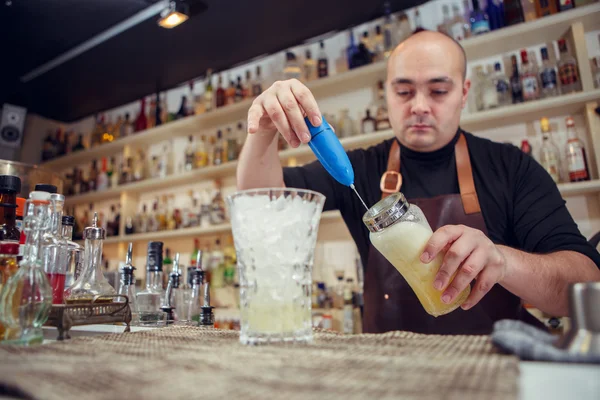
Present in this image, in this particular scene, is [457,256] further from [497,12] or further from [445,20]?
[445,20]

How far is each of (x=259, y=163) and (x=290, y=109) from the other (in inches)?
18.1

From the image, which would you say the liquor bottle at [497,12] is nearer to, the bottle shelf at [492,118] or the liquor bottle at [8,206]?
the bottle shelf at [492,118]

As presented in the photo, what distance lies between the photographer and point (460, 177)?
1.47 m

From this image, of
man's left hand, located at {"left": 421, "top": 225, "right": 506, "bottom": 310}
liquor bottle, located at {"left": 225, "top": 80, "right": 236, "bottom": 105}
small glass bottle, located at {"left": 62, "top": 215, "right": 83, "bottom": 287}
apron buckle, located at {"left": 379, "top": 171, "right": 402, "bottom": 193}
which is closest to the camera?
man's left hand, located at {"left": 421, "top": 225, "right": 506, "bottom": 310}

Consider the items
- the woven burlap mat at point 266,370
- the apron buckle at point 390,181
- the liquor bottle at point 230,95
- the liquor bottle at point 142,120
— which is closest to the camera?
the woven burlap mat at point 266,370

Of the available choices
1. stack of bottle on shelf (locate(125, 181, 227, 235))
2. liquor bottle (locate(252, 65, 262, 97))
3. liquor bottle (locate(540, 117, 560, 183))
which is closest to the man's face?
liquor bottle (locate(540, 117, 560, 183))

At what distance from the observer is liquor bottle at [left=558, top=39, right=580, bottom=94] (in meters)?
2.07

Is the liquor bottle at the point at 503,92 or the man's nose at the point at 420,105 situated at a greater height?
the liquor bottle at the point at 503,92

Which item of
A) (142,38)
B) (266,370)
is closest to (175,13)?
(142,38)

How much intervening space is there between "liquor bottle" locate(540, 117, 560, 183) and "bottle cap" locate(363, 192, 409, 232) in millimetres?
1638

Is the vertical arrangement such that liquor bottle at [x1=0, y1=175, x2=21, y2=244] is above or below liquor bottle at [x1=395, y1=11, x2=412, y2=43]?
below

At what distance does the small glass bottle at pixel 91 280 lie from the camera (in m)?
0.87

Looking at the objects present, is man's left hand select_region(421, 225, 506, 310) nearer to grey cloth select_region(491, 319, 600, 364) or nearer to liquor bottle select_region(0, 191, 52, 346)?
grey cloth select_region(491, 319, 600, 364)

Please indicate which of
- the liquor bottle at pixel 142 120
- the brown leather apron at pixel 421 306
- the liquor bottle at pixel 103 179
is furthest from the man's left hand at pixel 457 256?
the liquor bottle at pixel 103 179
